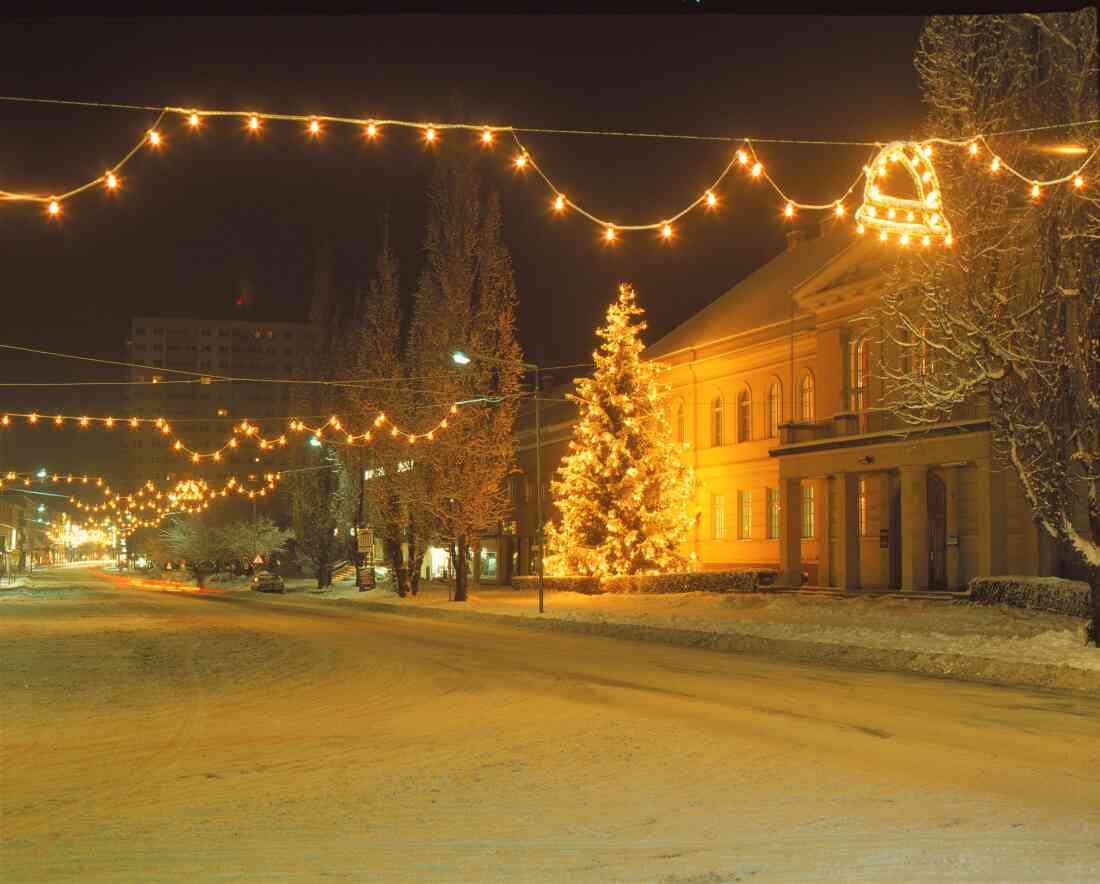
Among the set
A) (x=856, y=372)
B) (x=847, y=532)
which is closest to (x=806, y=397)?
(x=856, y=372)

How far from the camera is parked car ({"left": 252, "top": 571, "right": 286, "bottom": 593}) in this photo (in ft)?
214

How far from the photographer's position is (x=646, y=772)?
9.52m

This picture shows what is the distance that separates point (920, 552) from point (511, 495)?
30.8m

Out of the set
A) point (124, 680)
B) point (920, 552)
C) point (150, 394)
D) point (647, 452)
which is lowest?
point (124, 680)

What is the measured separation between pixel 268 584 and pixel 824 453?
3986 cm

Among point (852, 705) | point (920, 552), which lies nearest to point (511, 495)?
point (920, 552)

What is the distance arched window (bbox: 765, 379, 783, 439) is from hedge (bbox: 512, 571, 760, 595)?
699 cm

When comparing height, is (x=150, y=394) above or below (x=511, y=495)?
above

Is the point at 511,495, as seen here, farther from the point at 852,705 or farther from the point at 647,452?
the point at 852,705

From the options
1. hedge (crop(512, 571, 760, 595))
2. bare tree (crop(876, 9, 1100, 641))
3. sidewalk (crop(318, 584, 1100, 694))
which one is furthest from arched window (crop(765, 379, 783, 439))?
bare tree (crop(876, 9, 1100, 641))

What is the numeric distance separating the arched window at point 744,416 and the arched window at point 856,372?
6.72m

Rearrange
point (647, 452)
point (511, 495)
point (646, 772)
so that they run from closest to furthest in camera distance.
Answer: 1. point (646, 772)
2. point (647, 452)
3. point (511, 495)

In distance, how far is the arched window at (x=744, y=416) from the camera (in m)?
43.2

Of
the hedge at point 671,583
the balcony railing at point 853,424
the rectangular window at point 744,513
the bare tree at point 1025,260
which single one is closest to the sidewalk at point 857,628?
the hedge at point 671,583
